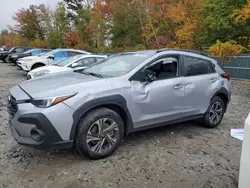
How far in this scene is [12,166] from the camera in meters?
3.26

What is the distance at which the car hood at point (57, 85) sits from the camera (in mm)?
3139

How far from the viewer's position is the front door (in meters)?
3.68

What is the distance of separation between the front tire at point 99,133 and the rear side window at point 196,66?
1.75 meters

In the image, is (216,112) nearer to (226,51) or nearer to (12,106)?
(12,106)

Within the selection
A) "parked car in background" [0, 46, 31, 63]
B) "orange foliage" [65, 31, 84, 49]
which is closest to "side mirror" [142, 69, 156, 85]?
"parked car in background" [0, 46, 31, 63]

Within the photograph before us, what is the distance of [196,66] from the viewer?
4645mm

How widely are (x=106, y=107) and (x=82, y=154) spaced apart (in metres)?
0.73

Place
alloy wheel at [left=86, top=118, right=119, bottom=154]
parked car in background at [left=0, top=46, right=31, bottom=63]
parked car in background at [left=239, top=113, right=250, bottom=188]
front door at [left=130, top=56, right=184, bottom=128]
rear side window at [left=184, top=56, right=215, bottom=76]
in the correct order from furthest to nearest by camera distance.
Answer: parked car in background at [left=0, top=46, right=31, bottom=63]
rear side window at [left=184, top=56, right=215, bottom=76]
front door at [left=130, top=56, right=184, bottom=128]
alloy wheel at [left=86, top=118, right=119, bottom=154]
parked car in background at [left=239, top=113, right=250, bottom=188]

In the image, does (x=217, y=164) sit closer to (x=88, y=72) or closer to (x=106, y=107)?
(x=106, y=107)

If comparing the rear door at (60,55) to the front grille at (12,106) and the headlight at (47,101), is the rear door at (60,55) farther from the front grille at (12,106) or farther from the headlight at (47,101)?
the headlight at (47,101)

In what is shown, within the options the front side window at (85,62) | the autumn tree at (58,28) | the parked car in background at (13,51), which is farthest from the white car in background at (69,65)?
the autumn tree at (58,28)

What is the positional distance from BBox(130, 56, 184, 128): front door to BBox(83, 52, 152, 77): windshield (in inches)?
12.6

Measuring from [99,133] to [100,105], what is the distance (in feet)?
1.29

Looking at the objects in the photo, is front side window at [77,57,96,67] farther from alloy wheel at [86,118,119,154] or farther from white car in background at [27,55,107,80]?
alloy wheel at [86,118,119,154]
